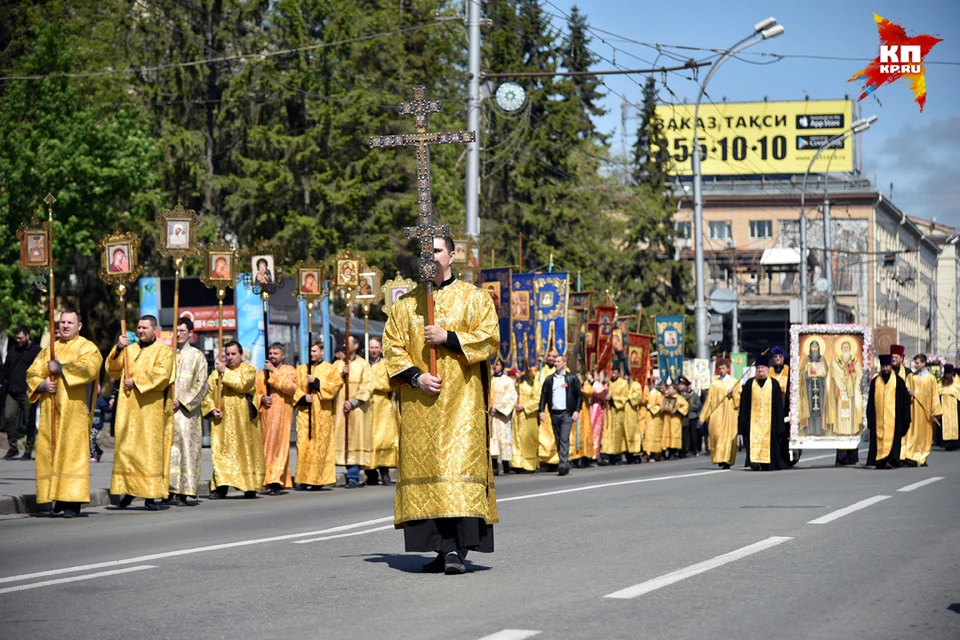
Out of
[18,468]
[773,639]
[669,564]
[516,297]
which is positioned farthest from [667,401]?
[773,639]

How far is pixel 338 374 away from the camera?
21.5m

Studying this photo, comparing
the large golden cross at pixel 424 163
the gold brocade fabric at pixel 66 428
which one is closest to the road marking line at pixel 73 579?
the large golden cross at pixel 424 163

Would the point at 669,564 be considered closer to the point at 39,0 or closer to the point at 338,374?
the point at 338,374

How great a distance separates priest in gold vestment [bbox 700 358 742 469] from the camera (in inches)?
1030

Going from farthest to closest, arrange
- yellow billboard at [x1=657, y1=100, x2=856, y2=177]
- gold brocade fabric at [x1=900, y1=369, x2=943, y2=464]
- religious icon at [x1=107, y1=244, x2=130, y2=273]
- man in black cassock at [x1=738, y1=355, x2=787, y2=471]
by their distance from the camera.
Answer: yellow billboard at [x1=657, y1=100, x2=856, y2=177]
gold brocade fabric at [x1=900, y1=369, x2=943, y2=464]
man in black cassock at [x1=738, y1=355, x2=787, y2=471]
religious icon at [x1=107, y1=244, x2=130, y2=273]

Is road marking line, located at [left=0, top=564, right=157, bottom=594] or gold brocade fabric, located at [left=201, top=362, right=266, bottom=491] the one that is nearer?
road marking line, located at [left=0, top=564, right=157, bottom=594]

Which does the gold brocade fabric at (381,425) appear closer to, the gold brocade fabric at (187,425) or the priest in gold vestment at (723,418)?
the gold brocade fabric at (187,425)

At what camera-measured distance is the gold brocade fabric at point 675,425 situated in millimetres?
35531

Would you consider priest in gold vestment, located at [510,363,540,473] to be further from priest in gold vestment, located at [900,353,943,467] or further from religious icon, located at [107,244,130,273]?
religious icon, located at [107,244,130,273]

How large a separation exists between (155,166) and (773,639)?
118ft

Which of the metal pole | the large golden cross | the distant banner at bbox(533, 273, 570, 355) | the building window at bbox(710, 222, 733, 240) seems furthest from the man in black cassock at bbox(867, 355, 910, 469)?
the building window at bbox(710, 222, 733, 240)

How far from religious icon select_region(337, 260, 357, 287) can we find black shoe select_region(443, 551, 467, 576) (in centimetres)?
1378

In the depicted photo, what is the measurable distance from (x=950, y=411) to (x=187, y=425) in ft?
78.9

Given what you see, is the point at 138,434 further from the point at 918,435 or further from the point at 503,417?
the point at 918,435
